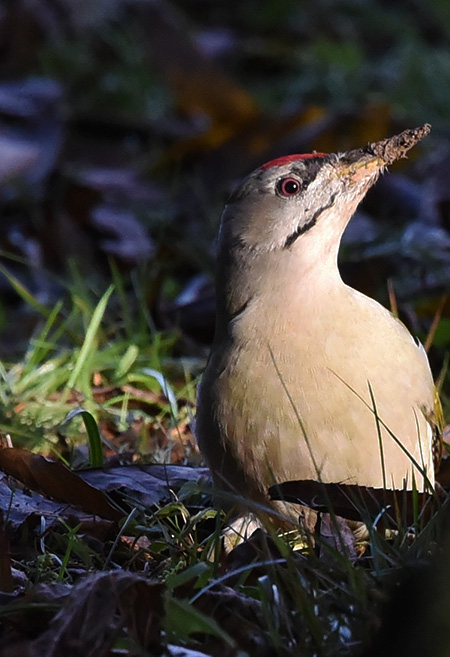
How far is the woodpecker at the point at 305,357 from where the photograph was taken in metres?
3.33

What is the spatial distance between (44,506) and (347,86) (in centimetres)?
692

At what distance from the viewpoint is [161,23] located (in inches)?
399

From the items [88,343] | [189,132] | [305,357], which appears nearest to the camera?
[305,357]

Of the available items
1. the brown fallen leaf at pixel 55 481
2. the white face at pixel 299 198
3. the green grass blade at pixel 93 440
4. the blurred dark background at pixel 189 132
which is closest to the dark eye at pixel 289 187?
the white face at pixel 299 198

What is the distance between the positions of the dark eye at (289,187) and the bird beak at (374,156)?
0.44 feet

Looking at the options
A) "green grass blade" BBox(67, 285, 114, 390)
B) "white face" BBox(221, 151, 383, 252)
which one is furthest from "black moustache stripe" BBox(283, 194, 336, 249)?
"green grass blade" BBox(67, 285, 114, 390)

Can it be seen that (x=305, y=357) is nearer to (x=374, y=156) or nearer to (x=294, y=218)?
(x=294, y=218)

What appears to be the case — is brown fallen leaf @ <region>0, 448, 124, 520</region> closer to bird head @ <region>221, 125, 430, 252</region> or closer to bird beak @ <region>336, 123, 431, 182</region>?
bird head @ <region>221, 125, 430, 252</region>

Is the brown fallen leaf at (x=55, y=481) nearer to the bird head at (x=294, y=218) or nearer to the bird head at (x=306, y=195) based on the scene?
the bird head at (x=294, y=218)

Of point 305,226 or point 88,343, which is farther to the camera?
point 88,343

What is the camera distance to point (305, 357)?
3.38 m

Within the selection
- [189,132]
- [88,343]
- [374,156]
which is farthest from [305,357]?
[189,132]

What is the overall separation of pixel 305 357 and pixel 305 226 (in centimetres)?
44

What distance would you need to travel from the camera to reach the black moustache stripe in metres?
3.56
